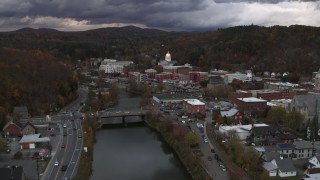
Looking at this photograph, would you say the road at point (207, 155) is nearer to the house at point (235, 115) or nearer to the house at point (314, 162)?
the house at point (235, 115)

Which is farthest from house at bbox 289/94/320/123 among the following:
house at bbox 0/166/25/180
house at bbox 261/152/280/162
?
house at bbox 0/166/25/180

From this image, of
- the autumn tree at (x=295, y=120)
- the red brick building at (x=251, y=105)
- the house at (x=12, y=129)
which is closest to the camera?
the house at (x=12, y=129)

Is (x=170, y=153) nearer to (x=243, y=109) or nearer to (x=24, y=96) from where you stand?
(x=243, y=109)

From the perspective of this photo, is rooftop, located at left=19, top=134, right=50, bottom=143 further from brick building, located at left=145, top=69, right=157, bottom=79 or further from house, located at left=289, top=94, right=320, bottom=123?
brick building, located at left=145, top=69, right=157, bottom=79

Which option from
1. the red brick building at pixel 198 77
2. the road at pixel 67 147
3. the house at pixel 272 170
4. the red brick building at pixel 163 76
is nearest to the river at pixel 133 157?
the road at pixel 67 147

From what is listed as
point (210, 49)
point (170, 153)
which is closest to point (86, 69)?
point (210, 49)

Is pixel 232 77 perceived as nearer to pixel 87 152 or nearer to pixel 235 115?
pixel 235 115

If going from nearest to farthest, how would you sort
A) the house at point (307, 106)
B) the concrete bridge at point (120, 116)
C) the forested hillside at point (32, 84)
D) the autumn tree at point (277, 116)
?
the house at point (307, 106) < the autumn tree at point (277, 116) < the concrete bridge at point (120, 116) < the forested hillside at point (32, 84)
